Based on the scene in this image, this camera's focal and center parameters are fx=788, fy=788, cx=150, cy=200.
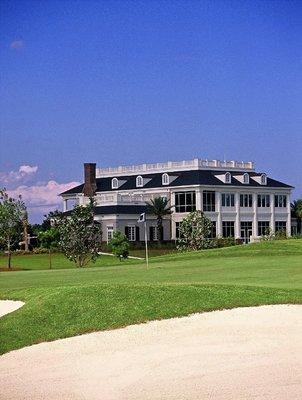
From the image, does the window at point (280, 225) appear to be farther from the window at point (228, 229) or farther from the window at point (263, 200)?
the window at point (228, 229)

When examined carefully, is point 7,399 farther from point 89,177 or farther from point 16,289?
point 89,177

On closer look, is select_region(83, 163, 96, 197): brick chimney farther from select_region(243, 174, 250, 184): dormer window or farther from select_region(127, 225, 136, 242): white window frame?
select_region(243, 174, 250, 184): dormer window

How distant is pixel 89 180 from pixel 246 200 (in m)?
19.7

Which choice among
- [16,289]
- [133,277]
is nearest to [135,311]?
[16,289]

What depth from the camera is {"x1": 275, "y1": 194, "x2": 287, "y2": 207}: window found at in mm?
101000

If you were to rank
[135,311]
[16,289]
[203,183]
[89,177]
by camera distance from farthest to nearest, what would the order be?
1. [89,177]
2. [203,183]
3. [16,289]
4. [135,311]

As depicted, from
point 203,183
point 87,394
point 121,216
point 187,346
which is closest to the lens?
Result: point 87,394

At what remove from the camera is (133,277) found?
95.9 feet

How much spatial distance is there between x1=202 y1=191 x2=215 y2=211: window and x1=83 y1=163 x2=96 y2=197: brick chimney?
48.4 feet

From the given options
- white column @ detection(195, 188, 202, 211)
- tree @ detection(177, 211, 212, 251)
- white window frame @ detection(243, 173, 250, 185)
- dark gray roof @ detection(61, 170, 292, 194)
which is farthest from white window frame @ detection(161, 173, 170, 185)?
tree @ detection(177, 211, 212, 251)

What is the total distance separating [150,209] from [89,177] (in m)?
12.4

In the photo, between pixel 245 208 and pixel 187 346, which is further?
pixel 245 208

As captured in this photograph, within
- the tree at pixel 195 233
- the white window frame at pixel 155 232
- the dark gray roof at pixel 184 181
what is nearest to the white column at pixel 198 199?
the dark gray roof at pixel 184 181

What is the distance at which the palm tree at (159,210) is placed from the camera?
8869cm
